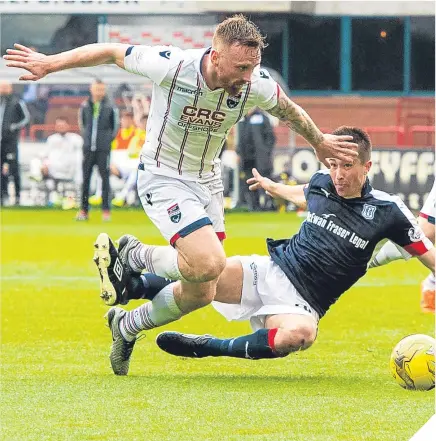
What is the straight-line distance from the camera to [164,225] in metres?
7.74

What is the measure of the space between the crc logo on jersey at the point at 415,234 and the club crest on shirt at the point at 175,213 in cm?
138

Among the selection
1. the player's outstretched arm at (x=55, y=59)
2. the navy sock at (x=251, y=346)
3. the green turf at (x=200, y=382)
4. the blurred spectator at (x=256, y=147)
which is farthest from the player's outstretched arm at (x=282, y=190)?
the blurred spectator at (x=256, y=147)

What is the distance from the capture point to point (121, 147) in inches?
1029

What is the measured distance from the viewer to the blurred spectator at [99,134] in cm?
2166

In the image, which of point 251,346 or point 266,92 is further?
point 266,92

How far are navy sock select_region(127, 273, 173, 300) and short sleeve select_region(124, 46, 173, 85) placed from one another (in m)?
1.30

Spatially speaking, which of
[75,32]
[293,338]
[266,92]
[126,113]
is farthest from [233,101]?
[75,32]

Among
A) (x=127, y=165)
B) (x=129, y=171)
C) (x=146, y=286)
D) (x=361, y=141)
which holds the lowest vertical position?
(x=129, y=171)

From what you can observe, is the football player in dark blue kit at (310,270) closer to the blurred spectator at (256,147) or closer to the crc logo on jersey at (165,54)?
the crc logo on jersey at (165,54)

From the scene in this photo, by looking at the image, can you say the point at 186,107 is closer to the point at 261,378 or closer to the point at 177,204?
Result: the point at 177,204

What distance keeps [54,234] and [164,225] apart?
1153 cm

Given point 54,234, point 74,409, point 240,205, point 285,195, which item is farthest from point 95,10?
point 74,409

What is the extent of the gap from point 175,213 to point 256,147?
56.2 ft

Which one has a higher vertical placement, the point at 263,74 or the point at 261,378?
the point at 263,74
